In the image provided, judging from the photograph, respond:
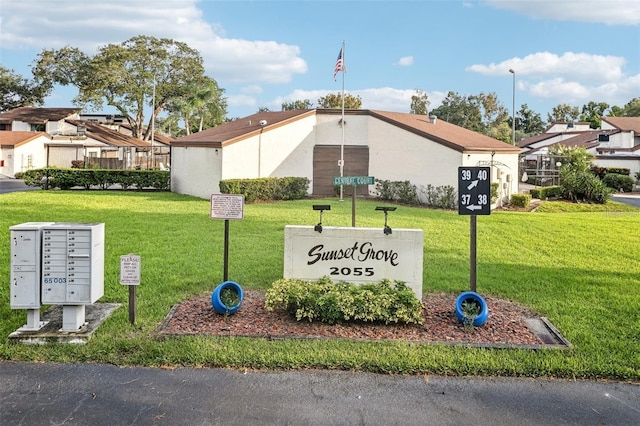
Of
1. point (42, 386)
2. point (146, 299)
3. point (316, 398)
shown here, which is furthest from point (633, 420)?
point (146, 299)

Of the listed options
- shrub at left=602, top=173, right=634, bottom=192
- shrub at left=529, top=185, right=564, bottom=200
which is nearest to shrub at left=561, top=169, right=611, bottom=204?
shrub at left=529, top=185, right=564, bottom=200

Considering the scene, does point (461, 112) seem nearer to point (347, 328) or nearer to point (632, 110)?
point (632, 110)

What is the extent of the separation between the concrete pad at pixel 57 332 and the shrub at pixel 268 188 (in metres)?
13.2

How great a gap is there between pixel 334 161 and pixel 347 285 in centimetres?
1775

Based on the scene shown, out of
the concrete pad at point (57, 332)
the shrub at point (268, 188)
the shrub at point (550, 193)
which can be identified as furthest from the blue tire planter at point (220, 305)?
the shrub at point (550, 193)

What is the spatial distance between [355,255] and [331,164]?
17.5m

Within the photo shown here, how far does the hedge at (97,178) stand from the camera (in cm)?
2591

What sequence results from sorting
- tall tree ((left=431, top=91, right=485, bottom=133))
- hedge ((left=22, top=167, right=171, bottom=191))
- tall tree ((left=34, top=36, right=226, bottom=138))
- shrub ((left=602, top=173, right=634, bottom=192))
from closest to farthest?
hedge ((left=22, top=167, right=171, bottom=191)) → shrub ((left=602, top=173, right=634, bottom=192)) → tall tree ((left=34, top=36, right=226, bottom=138)) → tall tree ((left=431, top=91, right=485, bottom=133))

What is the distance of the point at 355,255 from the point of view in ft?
21.3

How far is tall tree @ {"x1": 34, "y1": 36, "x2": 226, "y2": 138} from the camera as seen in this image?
157ft

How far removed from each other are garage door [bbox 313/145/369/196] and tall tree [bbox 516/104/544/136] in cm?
6486

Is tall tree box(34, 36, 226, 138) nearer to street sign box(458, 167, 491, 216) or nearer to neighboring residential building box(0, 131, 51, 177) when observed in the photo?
neighboring residential building box(0, 131, 51, 177)

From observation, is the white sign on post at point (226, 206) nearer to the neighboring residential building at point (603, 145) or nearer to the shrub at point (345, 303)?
the shrub at point (345, 303)

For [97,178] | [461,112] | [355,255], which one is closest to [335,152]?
[97,178]
